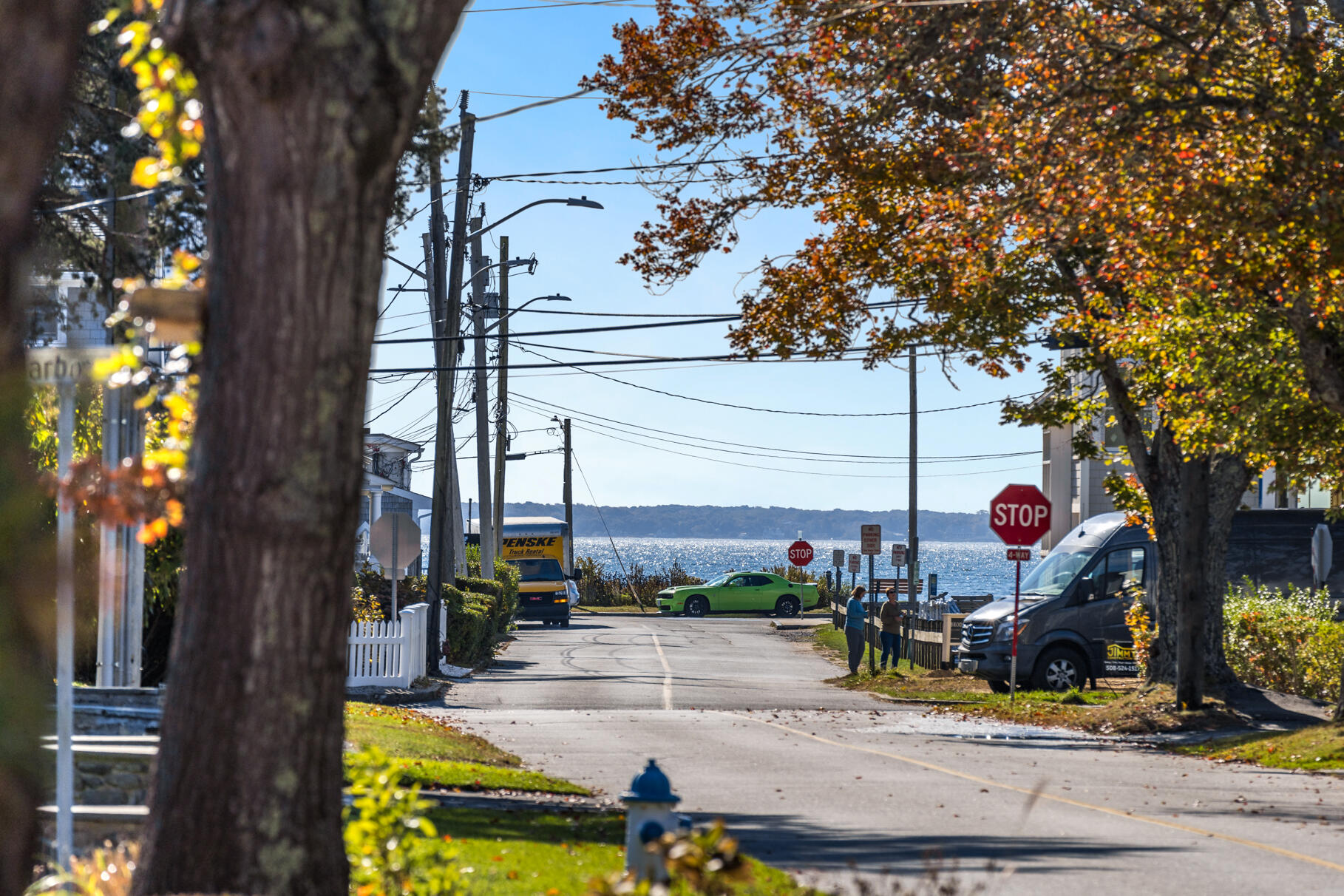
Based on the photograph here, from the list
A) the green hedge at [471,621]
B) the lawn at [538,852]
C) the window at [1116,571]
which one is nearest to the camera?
the lawn at [538,852]

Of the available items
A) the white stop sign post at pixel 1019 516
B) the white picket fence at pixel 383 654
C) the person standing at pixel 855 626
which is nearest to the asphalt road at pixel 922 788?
the white picket fence at pixel 383 654

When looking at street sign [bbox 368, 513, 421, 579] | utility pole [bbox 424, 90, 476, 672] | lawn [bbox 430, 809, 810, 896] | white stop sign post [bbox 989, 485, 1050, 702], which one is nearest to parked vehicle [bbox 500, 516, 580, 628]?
utility pole [bbox 424, 90, 476, 672]

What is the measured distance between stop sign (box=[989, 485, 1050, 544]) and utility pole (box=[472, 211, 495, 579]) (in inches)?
583

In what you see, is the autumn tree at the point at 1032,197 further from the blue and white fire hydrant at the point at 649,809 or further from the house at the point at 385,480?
the house at the point at 385,480

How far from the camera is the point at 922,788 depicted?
491 inches

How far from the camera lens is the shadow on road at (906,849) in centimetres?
859

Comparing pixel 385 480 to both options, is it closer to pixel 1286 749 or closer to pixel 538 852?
pixel 1286 749

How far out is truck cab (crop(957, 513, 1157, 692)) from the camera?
23.7 meters

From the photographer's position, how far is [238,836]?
183 inches

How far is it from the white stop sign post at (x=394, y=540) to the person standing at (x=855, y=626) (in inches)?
343

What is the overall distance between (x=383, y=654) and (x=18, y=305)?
59.2ft

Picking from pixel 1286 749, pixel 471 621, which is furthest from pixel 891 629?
pixel 1286 749

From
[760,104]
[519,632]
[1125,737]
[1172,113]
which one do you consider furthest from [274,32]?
[519,632]

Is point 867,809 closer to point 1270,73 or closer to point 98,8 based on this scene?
point 1270,73
